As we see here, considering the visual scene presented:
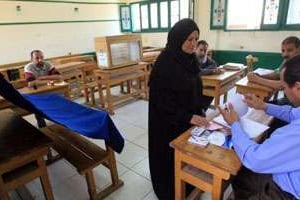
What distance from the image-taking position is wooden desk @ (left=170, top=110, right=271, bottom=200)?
3.40ft

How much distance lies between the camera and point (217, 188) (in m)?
1.13

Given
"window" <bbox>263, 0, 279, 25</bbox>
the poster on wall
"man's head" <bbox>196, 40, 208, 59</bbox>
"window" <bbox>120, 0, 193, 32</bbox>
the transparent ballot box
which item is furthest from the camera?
"window" <bbox>120, 0, 193, 32</bbox>

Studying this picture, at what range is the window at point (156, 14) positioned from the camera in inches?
212

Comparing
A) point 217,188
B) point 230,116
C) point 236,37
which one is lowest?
point 217,188

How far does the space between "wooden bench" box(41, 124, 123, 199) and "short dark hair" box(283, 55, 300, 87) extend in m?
1.33

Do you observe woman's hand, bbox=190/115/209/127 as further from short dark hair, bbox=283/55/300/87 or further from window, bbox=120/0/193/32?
window, bbox=120/0/193/32

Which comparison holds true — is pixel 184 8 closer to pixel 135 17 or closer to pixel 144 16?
pixel 144 16

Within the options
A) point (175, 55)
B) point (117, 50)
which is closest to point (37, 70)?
point (117, 50)

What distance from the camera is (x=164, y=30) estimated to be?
590 cm

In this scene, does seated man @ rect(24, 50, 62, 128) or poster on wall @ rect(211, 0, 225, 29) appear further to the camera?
poster on wall @ rect(211, 0, 225, 29)

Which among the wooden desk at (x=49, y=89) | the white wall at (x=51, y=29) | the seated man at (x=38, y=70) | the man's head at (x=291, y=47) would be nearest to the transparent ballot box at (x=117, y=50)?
the seated man at (x=38, y=70)

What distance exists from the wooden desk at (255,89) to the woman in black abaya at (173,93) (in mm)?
956

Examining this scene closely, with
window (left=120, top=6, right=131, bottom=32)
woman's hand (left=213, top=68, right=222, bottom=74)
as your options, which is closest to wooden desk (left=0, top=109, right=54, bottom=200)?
woman's hand (left=213, top=68, right=222, bottom=74)

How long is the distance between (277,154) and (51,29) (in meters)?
5.46
